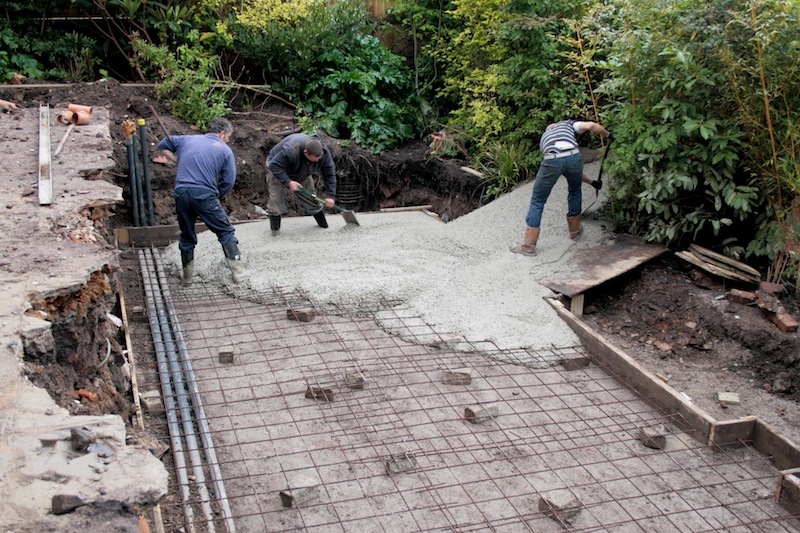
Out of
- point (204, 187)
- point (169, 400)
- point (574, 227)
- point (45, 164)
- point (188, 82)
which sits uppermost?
point (188, 82)

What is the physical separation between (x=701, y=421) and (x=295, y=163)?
4.70 meters

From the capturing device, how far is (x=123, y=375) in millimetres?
4434

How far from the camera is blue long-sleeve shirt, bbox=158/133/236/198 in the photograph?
20.4ft

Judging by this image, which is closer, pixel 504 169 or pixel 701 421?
pixel 701 421

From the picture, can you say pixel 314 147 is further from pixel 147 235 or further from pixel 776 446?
pixel 776 446

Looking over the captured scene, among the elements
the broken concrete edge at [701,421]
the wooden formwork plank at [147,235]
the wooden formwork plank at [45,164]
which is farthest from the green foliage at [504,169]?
the wooden formwork plank at [45,164]

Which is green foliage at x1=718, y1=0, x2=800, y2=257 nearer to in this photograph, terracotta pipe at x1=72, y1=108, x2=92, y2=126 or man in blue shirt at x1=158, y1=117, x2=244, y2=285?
man in blue shirt at x1=158, y1=117, x2=244, y2=285

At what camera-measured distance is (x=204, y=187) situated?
20.4 feet

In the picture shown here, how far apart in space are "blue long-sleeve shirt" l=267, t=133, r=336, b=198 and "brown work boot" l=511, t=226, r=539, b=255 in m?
2.07

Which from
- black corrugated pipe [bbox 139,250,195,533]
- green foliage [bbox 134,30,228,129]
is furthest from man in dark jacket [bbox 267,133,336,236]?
green foliage [bbox 134,30,228,129]

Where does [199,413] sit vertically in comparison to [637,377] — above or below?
below

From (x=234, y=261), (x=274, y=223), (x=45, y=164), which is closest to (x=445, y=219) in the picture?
(x=274, y=223)

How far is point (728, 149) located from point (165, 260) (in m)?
4.99

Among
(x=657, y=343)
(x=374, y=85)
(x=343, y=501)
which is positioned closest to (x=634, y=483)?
(x=343, y=501)
